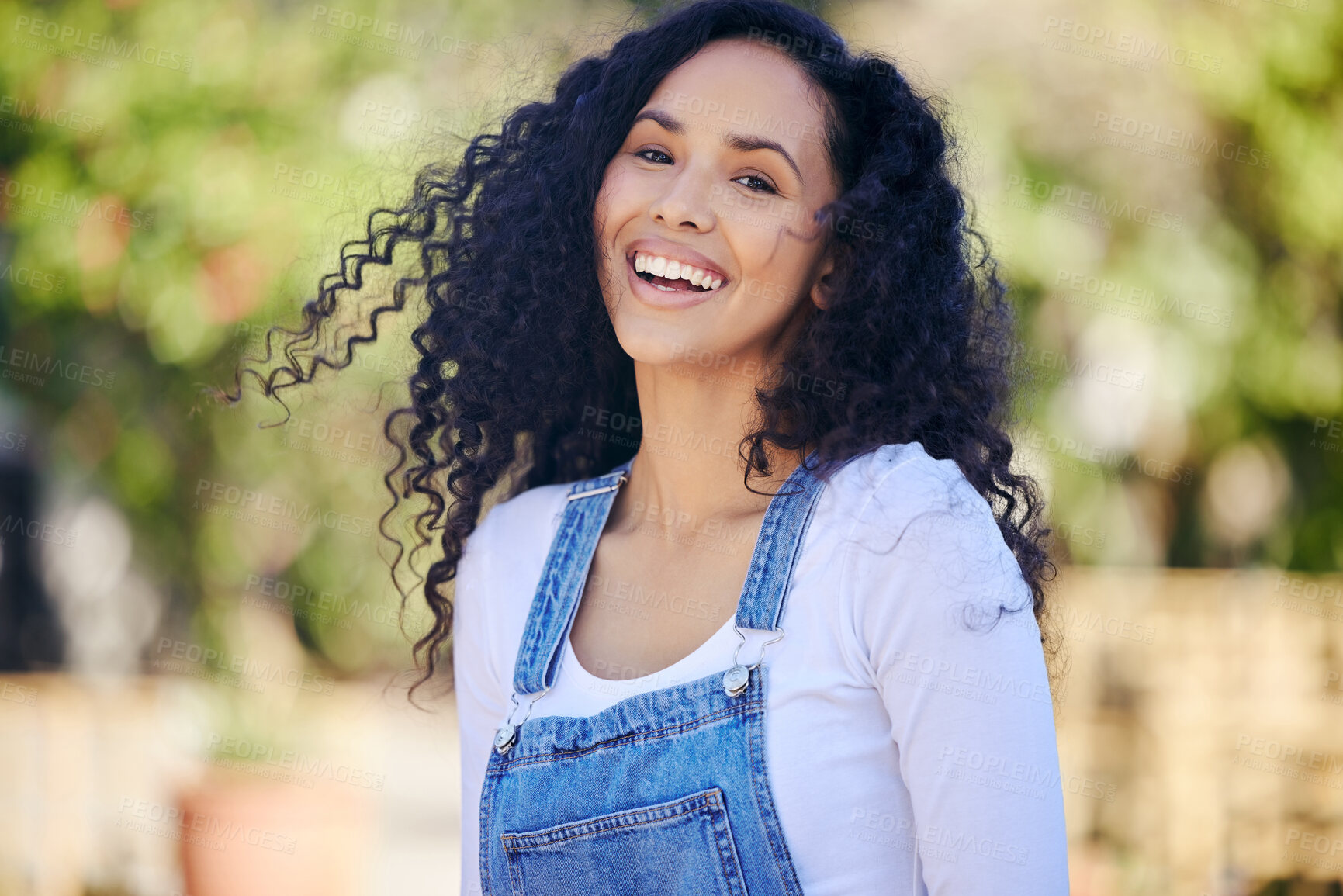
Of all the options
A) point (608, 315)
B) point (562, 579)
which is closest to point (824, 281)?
point (608, 315)

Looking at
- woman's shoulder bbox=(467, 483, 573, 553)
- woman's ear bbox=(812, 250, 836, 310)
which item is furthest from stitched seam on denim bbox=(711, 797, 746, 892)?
woman's ear bbox=(812, 250, 836, 310)

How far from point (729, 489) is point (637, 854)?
48cm

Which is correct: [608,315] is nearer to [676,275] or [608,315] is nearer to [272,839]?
[676,275]

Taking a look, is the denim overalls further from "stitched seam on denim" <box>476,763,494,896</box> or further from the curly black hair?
the curly black hair

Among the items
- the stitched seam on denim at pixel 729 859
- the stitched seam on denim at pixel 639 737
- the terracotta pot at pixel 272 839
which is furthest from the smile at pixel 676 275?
the terracotta pot at pixel 272 839

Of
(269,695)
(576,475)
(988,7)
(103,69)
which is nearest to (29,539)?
(269,695)

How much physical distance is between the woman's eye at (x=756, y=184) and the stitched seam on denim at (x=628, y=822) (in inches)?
29.4

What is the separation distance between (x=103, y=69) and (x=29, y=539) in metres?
1.76

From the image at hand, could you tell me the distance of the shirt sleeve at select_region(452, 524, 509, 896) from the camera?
5.18 feet

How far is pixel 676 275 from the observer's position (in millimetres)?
1458

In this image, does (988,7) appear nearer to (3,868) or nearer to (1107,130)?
(1107,130)

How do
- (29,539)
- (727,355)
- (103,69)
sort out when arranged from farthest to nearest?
(29,539)
(103,69)
(727,355)

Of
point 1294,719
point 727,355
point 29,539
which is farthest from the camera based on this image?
point 29,539

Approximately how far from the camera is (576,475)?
188cm
